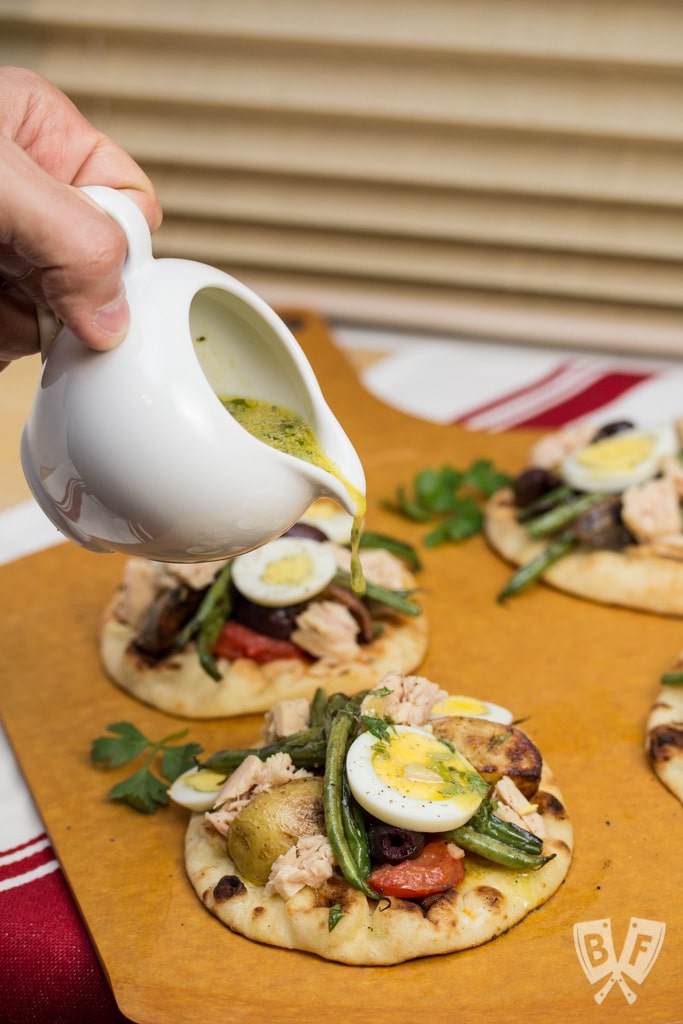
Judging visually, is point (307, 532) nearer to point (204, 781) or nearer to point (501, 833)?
point (204, 781)

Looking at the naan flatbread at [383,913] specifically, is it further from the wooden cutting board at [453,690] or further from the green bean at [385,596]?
the green bean at [385,596]

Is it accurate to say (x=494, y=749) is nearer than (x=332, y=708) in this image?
Yes

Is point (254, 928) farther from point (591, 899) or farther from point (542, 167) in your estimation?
point (542, 167)

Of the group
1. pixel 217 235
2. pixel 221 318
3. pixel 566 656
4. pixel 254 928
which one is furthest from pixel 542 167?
pixel 254 928

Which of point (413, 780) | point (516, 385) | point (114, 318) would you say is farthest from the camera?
point (516, 385)

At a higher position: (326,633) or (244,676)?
(326,633)

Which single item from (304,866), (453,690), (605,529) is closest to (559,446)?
(605,529)
